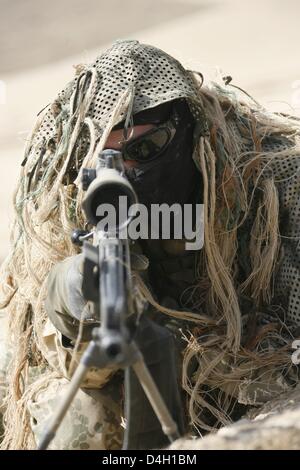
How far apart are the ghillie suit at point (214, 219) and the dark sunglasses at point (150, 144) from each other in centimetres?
8

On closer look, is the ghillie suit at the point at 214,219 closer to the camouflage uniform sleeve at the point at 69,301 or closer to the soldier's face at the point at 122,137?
the soldier's face at the point at 122,137

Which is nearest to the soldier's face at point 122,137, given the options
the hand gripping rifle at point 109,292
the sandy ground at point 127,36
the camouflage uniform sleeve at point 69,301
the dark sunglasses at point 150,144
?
the dark sunglasses at point 150,144

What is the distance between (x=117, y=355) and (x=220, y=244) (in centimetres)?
124

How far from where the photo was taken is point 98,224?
188 centimetres

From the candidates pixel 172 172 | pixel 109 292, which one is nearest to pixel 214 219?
pixel 172 172

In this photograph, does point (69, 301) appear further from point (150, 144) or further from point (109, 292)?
point (109, 292)

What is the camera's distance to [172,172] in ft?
8.82

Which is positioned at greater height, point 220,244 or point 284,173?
point 284,173

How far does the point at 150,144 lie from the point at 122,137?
85 millimetres

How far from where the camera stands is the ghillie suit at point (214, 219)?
8.89ft

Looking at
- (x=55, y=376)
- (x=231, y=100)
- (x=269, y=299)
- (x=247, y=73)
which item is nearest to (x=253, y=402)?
(x=269, y=299)
